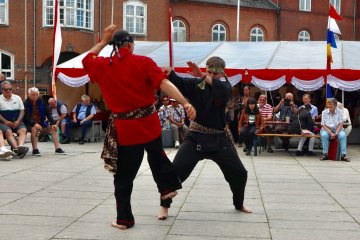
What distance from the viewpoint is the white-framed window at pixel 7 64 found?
28172 mm

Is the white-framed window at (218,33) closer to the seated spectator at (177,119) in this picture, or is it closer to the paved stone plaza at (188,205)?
the seated spectator at (177,119)

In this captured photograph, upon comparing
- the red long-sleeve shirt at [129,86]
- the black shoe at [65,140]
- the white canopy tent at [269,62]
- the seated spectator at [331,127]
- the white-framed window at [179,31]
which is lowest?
the black shoe at [65,140]

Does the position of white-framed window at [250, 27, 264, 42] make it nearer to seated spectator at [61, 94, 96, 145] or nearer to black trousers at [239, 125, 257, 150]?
seated spectator at [61, 94, 96, 145]

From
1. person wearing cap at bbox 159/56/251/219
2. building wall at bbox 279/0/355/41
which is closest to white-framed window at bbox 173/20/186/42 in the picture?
building wall at bbox 279/0/355/41

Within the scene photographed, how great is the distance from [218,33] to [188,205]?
103ft

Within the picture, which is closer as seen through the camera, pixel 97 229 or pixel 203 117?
pixel 97 229

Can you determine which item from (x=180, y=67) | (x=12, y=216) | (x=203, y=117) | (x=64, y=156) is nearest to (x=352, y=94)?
(x=180, y=67)

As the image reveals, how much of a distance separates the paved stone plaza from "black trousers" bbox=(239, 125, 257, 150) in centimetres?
265

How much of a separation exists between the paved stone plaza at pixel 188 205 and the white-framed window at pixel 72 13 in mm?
20444

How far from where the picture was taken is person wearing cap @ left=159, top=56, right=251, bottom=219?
5.23 m

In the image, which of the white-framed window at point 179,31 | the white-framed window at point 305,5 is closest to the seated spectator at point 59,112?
the white-framed window at point 179,31

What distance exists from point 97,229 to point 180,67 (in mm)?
11934

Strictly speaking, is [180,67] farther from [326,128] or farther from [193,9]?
[193,9]

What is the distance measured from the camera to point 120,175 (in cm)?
484
